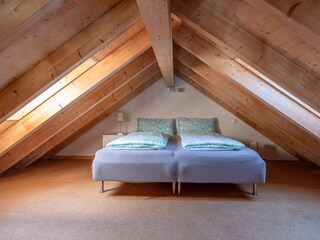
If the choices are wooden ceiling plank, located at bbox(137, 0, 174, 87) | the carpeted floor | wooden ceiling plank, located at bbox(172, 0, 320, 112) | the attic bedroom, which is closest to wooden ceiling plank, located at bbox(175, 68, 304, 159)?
the attic bedroom

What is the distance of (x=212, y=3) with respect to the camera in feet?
5.65

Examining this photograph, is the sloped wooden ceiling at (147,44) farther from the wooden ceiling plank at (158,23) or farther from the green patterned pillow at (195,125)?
the green patterned pillow at (195,125)

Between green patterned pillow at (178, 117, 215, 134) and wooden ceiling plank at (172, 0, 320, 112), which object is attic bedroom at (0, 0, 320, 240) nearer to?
wooden ceiling plank at (172, 0, 320, 112)

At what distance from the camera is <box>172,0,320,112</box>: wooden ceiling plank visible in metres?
1.68

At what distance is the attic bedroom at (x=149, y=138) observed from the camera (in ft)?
5.11

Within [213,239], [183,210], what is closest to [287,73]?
[213,239]

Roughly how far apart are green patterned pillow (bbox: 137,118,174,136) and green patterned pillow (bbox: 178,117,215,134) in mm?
216

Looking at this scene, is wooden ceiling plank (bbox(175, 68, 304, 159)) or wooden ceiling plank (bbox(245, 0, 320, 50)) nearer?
wooden ceiling plank (bbox(245, 0, 320, 50))

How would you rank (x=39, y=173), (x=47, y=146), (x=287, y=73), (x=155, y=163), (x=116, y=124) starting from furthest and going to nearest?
(x=116, y=124) → (x=47, y=146) → (x=39, y=173) → (x=155, y=163) → (x=287, y=73)

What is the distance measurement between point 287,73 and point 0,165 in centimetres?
407

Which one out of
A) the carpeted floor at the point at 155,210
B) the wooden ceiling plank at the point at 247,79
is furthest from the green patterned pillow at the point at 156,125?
the wooden ceiling plank at the point at 247,79

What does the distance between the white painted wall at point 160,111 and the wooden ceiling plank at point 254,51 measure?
10.2 feet

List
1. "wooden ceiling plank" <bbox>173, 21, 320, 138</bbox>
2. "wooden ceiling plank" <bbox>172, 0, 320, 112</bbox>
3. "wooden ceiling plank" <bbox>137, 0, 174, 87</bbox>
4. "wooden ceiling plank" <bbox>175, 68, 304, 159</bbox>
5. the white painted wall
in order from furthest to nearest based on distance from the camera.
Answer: the white painted wall
"wooden ceiling plank" <bbox>175, 68, 304, 159</bbox>
"wooden ceiling plank" <bbox>173, 21, 320, 138</bbox>
"wooden ceiling plank" <bbox>172, 0, 320, 112</bbox>
"wooden ceiling plank" <bbox>137, 0, 174, 87</bbox>

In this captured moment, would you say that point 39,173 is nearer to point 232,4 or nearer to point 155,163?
point 155,163
